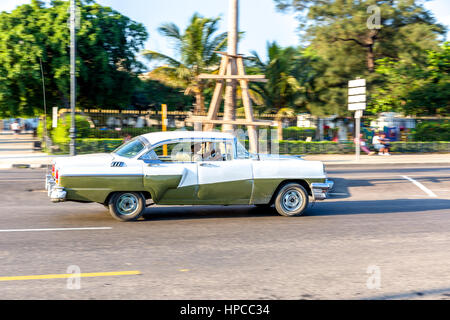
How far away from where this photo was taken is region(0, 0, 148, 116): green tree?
27.3m

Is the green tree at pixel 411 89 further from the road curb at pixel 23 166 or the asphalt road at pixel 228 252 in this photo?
the asphalt road at pixel 228 252

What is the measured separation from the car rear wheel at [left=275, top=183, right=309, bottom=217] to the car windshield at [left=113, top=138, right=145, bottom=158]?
2.85m

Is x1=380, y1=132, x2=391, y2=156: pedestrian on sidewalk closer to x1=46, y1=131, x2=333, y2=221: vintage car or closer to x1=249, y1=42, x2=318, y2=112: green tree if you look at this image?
x1=249, y1=42, x2=318, y2=112: green tree

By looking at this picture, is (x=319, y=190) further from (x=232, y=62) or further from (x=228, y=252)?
(x=232, y=62)

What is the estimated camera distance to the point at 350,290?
17.0 ft

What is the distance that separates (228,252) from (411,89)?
29481 millimetres

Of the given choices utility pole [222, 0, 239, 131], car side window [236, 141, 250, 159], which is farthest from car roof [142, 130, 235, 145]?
utility pole [222, 0, 239, 131]

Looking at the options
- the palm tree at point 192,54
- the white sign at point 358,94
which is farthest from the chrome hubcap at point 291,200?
the palm tree at point 192,54

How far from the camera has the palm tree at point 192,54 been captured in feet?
95.3

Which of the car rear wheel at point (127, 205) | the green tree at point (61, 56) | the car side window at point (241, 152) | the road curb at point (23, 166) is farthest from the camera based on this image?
the green tree at point (61, 56)

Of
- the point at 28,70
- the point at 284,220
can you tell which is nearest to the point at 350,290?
the point at 284,220

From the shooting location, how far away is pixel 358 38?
A: 111ft

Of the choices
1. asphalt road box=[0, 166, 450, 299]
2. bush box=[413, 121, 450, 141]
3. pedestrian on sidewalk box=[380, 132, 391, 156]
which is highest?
bush box=[413, 121, 450, 141]

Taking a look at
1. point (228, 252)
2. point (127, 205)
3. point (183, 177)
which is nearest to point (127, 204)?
point (127, 205)
